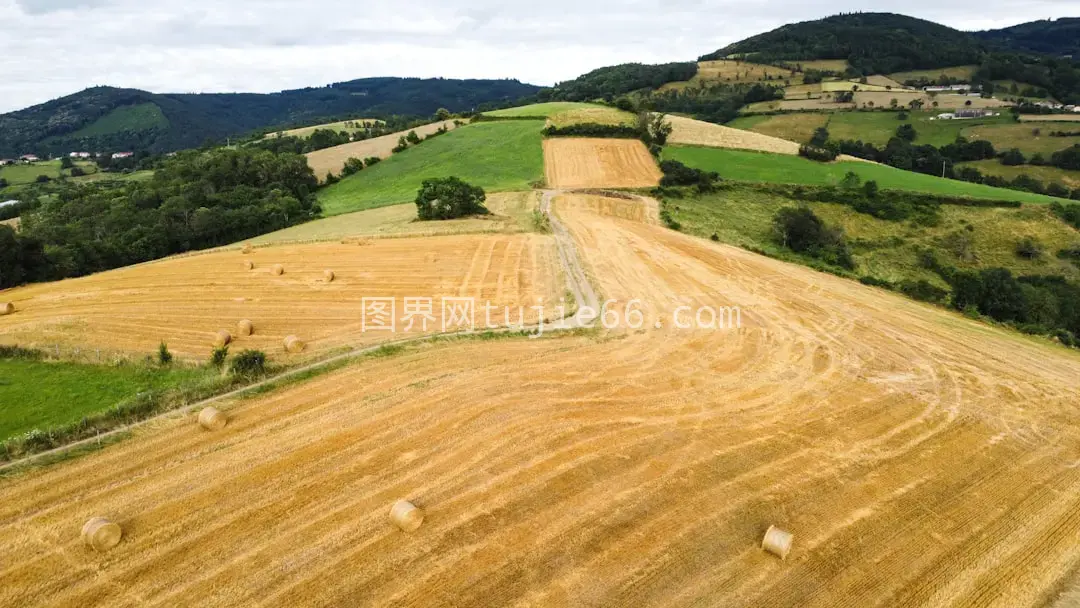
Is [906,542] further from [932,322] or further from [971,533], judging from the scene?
[932,322]

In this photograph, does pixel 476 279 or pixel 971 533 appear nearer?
pixel 971 533

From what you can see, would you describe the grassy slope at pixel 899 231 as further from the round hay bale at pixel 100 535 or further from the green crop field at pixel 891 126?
the green crop field at pixel 891 126

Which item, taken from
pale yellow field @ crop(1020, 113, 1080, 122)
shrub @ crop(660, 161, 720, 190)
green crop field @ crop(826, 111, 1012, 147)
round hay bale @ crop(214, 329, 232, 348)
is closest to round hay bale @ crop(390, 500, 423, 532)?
round hay bale @ crop(214, 329, 232, 348)

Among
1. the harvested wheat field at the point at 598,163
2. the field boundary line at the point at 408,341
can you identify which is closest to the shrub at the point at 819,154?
the harvested wheat field at the point at 598,163

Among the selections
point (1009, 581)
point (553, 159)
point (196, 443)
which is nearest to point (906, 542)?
point (1009, 581)

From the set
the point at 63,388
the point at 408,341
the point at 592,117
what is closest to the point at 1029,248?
the point at 408,341

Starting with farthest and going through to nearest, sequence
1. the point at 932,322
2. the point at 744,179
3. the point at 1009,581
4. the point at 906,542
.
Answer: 1. the point at 744,179
2. the point at 932,322
3. the point at 906,542
4. the point at 1009,581
